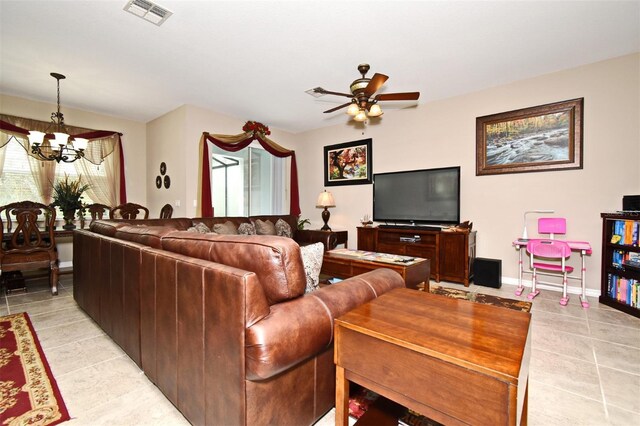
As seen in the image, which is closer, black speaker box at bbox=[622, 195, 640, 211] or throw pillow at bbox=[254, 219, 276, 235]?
black speaker box at bbox=[622, 195, 640, 211]

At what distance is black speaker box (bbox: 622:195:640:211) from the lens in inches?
113

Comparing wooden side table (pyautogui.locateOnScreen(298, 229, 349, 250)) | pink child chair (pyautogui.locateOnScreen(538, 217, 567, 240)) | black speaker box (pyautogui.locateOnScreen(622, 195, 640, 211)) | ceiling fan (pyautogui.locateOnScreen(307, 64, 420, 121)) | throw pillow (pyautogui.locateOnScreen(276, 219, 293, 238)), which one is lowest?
wooden side table (pyautogui.locateOnScreen(298, 229, 349, 250))

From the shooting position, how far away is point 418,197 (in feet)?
15.2

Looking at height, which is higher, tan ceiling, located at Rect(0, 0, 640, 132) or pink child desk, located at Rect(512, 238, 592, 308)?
tan ceiling, located at Rect(0, 0, 640, 132)

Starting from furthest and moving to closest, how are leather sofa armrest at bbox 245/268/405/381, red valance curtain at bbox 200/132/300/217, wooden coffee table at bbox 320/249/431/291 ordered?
red valance curtain at bbox 200/132/300/217 < wooden coffee table at bbox 320/249/431/291 < leather sofa armrest at bbox 245/268/405/381

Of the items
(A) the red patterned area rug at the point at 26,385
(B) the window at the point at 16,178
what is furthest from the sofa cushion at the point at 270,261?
(B) the window at the point at 16,178

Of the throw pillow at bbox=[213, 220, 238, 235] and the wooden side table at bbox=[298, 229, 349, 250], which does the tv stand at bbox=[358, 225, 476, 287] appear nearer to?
the wooden side table at bbox=[298, 229, 349, 250]

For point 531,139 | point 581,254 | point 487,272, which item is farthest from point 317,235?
point 581,254

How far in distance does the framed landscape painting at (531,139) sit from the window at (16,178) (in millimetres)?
6796

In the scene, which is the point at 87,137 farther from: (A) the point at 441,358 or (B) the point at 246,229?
(A) the point at 441,358

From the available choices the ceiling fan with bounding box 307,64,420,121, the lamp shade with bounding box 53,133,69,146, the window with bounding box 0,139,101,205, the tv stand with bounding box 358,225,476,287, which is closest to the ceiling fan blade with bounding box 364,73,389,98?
the ceiling fan with bounding box 307,64,420,121

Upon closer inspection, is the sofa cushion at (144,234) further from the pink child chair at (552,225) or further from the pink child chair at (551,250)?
the pink child chair at (552,225)

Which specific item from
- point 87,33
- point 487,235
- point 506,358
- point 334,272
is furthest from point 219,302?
point 487,235

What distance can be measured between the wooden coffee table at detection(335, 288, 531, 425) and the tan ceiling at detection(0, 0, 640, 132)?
246 centimetres
